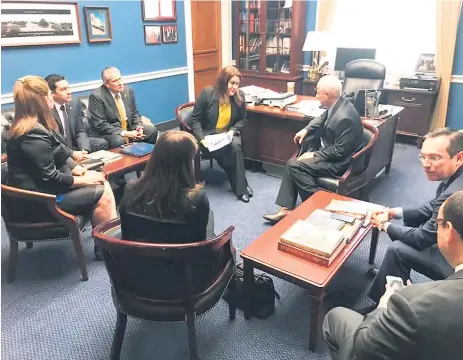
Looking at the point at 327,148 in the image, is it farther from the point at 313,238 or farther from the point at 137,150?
the point at 137,150

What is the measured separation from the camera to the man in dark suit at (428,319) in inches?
42.5

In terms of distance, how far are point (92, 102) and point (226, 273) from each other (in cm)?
233

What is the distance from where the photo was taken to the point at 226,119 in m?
3.77

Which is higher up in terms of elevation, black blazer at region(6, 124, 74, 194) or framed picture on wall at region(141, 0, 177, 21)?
framed picture on wall at region(141, 0, 177, 21)

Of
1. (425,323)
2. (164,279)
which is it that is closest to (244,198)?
(164,279)

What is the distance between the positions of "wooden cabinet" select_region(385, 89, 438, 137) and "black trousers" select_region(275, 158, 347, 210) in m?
2.32

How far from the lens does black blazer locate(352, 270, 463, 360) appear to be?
1.08 m

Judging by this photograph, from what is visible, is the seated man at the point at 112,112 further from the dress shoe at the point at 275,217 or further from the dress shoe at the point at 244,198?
the dress shoe at the point at 275,217

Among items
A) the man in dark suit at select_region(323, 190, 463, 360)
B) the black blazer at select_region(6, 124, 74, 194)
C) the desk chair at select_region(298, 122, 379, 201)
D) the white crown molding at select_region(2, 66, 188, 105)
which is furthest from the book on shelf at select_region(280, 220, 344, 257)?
the white crown molding at select_region(2, 66, 188, 105)

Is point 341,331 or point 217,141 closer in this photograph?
point 341,331

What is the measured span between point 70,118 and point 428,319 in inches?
123

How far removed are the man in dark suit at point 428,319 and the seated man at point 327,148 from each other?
170 centimetres

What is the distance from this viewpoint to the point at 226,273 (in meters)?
1.95

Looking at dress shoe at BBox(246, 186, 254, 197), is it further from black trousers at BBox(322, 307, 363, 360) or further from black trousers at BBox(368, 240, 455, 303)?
black trousers at BBox(322, 307, 363, 360)
